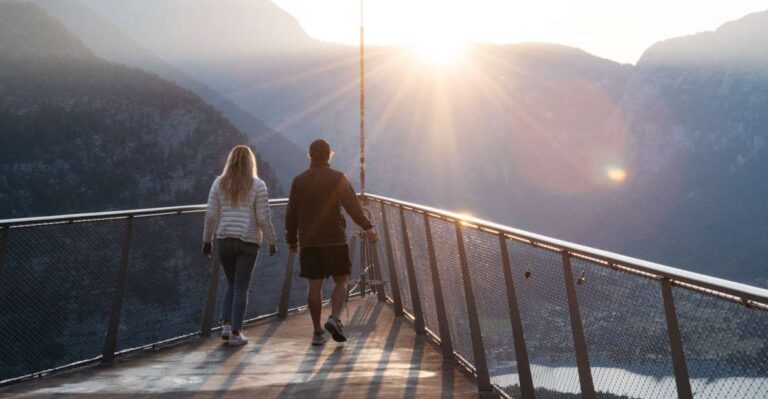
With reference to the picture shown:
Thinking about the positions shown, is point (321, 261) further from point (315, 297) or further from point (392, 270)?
point (392, 270)

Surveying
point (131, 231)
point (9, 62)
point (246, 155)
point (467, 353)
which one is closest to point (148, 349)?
point (131, 231)

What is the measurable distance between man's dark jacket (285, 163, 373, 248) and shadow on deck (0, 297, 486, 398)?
98 centimetres

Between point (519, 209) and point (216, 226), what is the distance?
186 meters

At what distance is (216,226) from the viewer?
6027 mm

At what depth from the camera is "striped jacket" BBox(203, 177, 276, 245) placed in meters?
5.85

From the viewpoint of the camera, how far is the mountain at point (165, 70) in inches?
5531

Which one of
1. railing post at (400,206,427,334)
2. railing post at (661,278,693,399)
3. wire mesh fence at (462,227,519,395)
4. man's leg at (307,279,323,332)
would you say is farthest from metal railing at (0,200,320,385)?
railing post at (661,278,693,399)

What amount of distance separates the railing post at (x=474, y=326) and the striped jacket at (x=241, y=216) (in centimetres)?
184

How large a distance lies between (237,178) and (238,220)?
0.36m

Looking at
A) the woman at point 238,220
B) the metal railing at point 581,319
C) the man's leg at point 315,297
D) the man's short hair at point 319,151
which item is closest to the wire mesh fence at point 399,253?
the metal railing at point 581,319

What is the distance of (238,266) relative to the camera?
593 centimetres

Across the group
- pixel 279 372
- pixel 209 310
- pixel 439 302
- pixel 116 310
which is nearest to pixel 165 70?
pixel 209 310

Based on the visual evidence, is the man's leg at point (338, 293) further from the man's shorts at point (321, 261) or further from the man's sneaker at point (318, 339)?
the man's sneaker at point (318, 339)

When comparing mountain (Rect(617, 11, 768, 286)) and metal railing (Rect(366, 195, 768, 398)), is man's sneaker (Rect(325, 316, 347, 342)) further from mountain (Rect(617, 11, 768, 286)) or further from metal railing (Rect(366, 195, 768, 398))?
mountain (Rect(617, 11, 768, 286))
